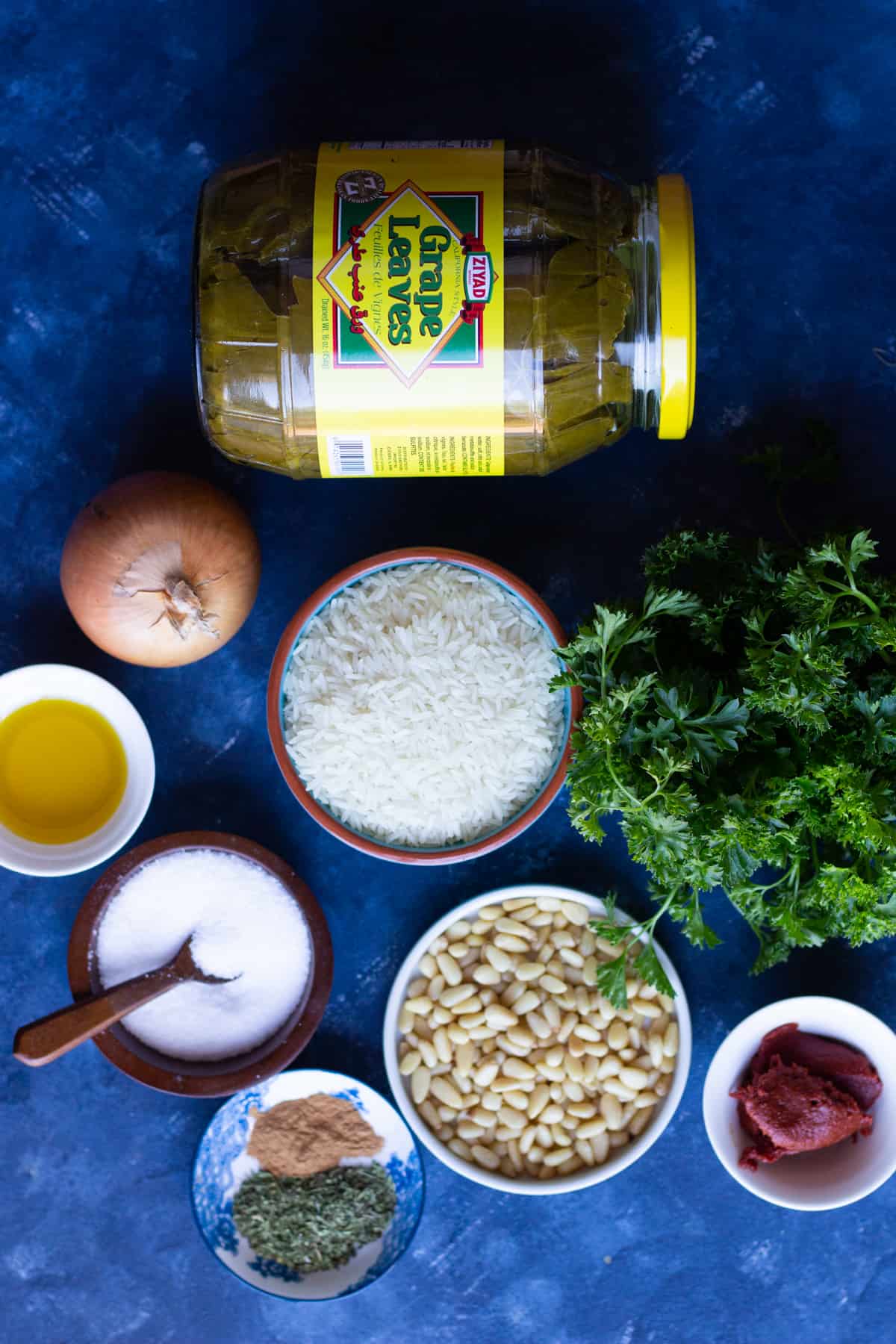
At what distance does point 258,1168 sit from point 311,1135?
0.09 metres

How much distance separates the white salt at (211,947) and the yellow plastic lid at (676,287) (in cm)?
85

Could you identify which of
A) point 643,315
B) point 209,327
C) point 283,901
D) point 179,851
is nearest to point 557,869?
point 283,901

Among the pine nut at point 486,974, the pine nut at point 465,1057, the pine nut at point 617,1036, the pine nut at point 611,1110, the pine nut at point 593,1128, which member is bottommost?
the pine nut at point 593,1128

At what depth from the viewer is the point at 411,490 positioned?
4.92 ft

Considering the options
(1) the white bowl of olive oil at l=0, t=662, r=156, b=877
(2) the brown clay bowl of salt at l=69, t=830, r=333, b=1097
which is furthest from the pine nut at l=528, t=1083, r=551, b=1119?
(1) the white bowl of olive oil at l=0, t=662, r=156, b=877

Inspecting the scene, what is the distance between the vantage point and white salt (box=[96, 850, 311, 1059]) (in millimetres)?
1485

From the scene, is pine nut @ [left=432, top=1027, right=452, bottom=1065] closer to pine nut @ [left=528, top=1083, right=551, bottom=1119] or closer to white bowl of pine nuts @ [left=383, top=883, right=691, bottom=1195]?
white bowl of pine nuts @ [left=383, top=883, right=691, bottom=1195]

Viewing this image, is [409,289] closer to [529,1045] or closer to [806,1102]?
[529,1045]

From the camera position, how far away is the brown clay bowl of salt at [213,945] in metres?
1.47

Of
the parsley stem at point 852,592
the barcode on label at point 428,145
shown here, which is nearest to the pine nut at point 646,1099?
the parsley stem at point 852,592

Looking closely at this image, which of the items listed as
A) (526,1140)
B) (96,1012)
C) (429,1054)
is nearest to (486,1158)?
(526,1140)

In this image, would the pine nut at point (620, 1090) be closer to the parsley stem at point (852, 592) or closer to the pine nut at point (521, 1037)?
the pine nut at point (521, 1037)

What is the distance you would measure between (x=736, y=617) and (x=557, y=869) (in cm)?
47

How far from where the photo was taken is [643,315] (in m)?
1.23
